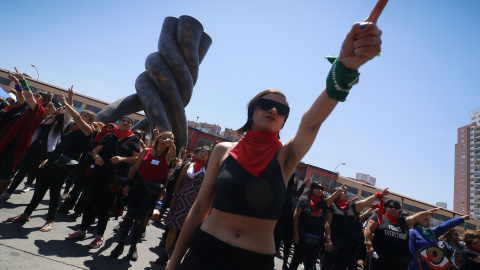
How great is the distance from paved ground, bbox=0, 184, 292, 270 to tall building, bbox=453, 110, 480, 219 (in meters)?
90.1

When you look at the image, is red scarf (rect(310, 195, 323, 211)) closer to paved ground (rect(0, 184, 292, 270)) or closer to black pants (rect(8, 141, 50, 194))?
paved ground (rect(0, 184, 292, 270))

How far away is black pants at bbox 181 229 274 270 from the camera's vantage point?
1183mm

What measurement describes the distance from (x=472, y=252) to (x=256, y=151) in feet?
19.7

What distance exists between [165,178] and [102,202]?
0.95 meters

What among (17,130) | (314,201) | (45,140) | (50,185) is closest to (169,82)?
(45,140)

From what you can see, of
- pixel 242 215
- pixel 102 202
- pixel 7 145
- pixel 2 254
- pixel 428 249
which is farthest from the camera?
pixel 428 249

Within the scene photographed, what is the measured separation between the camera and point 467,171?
72.4 metres

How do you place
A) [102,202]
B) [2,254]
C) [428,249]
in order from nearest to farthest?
1. [2,254]
2. [102,202]
3. [428,249]

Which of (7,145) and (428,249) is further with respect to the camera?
(428,249)

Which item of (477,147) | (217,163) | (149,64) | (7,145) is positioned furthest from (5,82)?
(477,147)

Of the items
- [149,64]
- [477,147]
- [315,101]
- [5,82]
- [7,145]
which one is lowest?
[7,145]

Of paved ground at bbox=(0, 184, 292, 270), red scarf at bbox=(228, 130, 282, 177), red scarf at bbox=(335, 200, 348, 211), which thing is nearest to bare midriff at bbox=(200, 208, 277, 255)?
red scarf at bbox=(228, 130, 282, 177)

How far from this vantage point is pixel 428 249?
4383 millimetres

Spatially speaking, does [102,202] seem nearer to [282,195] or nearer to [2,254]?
[2,254]
